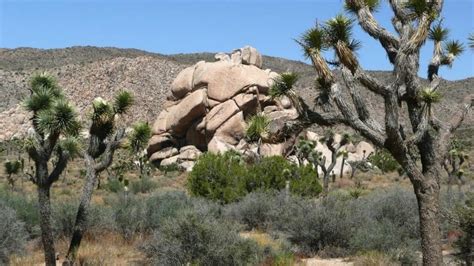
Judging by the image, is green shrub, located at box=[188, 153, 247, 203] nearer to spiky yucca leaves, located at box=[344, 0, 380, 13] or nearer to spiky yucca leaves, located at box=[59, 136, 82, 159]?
spiky yucca leaves, located at box=[59, 136, 82, 159]

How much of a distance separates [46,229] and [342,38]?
20.2 ft

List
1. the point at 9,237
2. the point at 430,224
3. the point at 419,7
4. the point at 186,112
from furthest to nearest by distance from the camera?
the point at 186,112, the point at 9,237, the point at 419,7, the point at 430,224

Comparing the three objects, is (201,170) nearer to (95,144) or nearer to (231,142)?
(95,144)

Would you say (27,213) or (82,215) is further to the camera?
(27,213)

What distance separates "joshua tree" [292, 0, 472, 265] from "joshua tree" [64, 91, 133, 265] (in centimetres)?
366

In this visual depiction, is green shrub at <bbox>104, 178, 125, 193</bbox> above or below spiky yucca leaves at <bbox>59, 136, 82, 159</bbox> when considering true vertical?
below

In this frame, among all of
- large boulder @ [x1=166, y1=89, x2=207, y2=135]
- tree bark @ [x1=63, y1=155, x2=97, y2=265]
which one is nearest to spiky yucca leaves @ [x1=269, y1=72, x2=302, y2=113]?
tree bark @ [x1=63, y1=155, x2=97, y2=265]

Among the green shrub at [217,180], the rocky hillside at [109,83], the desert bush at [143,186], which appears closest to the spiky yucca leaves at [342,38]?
the green shrub at [217,180]

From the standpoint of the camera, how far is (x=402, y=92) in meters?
9.59

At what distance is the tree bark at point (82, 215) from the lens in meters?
10.1

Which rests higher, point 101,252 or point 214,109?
point 214,109

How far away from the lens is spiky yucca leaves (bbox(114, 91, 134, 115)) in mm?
11055

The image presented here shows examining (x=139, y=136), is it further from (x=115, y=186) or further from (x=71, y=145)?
(x=115, y=186)

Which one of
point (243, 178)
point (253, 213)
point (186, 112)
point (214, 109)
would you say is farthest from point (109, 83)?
point (253, 213)
